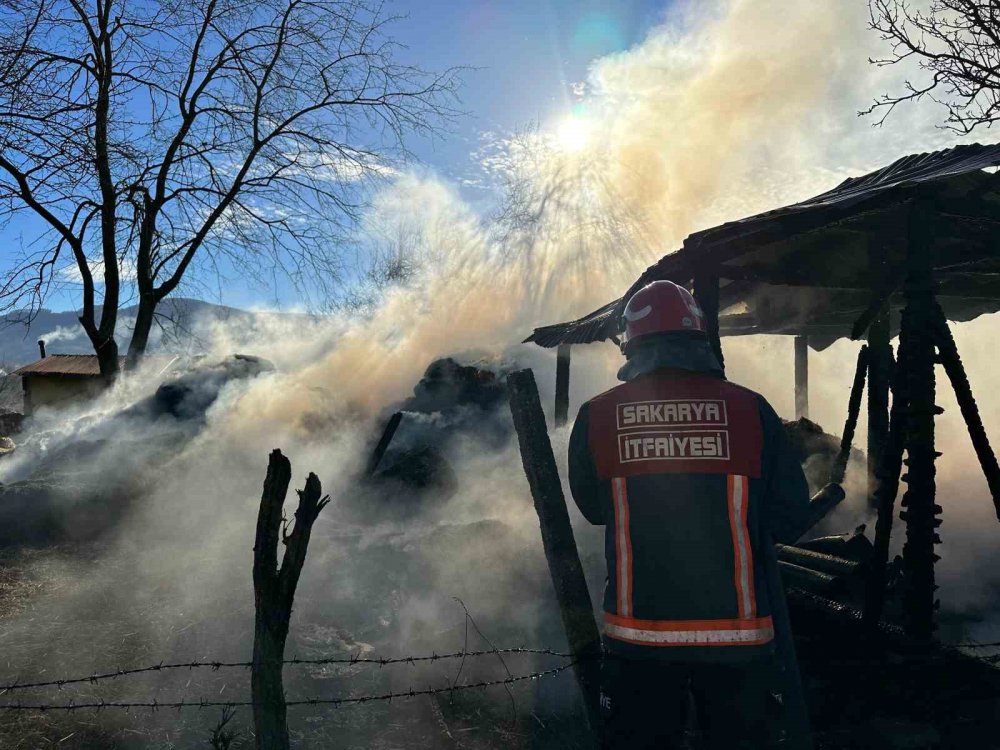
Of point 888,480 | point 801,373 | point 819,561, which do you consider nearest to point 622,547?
point 888,480

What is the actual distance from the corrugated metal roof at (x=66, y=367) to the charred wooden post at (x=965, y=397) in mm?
39430

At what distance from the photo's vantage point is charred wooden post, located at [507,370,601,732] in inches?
141

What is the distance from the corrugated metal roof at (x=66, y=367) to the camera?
37.8 meters

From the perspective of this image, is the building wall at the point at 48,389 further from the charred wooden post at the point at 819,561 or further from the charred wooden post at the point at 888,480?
the charred wooden post at the point at 888,480

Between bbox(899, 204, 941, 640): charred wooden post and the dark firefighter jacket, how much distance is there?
2.71m

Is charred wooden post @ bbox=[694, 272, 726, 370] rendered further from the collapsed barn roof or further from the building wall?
the building wall

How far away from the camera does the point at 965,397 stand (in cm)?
503

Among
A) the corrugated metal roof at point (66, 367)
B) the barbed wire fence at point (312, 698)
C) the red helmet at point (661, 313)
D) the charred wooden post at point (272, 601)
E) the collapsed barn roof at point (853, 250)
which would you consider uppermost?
the collapsed barn roof at point (853, 250)

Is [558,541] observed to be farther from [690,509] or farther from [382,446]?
[382,446]

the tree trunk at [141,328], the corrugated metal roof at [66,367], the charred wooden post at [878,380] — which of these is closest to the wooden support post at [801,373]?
the charred wooden post at [878,380]

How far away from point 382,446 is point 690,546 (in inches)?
415

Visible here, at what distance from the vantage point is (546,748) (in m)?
4.47

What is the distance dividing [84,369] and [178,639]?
38.2 m

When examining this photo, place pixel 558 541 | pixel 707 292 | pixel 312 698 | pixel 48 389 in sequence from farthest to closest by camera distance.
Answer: pixel 48 389, pixel 707 292, pixel 312 698, pixel 558 541
